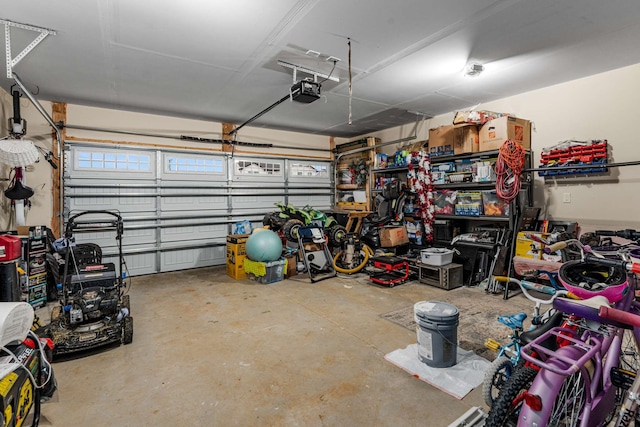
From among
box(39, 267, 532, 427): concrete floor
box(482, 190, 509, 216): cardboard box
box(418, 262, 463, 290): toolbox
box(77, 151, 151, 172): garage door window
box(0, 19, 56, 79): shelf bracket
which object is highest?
box(0, 19, 56, 79): shelf bracket

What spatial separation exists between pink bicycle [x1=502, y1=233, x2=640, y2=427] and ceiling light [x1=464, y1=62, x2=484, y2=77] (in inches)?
113

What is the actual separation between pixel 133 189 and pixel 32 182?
51.6 inches

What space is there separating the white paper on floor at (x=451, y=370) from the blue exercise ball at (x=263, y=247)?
8.64 feet

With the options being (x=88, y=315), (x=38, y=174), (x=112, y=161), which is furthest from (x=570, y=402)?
(x=38, y=174)

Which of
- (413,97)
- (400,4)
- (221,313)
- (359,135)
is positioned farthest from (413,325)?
(359,135)

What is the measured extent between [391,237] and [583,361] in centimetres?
413

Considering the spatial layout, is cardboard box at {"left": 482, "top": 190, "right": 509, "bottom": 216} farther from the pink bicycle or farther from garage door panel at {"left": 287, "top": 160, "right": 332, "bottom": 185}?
garage door panel at {"left": 287, "top": 160, "right": 332, "bottom": 185}

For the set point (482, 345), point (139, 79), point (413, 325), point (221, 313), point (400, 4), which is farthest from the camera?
point (139, 79)

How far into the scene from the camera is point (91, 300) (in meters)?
2.71

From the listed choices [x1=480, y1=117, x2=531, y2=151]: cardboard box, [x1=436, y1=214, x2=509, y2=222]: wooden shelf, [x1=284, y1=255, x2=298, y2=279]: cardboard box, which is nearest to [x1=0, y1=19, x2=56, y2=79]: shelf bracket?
[x1=284, y1=255, x2=298, y2=279]: cardboard box

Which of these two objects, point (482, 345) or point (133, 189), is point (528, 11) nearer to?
point (482, 345)

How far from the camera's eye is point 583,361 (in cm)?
119

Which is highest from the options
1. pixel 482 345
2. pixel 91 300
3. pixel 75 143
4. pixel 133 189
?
pixel 75 143

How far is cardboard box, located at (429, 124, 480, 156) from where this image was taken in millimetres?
4699
